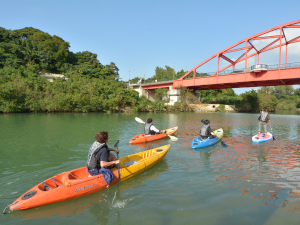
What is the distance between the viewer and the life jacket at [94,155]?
5426 millimetres

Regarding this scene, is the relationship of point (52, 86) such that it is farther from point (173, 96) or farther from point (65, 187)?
point (65, 187)

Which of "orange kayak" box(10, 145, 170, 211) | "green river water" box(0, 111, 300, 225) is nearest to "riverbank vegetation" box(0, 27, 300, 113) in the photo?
"green river water" box(0, 111, 300, 225)

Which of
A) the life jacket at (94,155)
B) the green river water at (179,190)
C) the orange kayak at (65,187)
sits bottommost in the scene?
the green river water at (179,190)

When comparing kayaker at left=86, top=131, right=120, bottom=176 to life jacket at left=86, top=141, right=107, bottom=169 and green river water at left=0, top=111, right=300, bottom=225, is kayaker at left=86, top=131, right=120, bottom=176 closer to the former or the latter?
life jacket at left=86, top=141, right=107, bottom=169

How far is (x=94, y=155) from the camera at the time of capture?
18.2 feet

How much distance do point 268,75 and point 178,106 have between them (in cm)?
2052

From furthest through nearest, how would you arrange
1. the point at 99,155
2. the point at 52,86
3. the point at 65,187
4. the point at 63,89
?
the point at 63,89, the point at 52,86, the point at 99,155, the point at 65,187

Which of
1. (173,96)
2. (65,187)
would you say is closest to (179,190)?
(65,187)

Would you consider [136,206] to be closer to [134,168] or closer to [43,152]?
[134,168]

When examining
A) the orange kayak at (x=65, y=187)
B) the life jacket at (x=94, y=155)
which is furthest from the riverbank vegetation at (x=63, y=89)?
the life jacket at (x=94, y=155)

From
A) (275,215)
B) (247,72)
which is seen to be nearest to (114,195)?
(275,215)

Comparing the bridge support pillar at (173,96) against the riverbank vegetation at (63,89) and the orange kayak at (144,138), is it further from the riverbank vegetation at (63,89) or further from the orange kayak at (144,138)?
the orange kayak at (144,138)

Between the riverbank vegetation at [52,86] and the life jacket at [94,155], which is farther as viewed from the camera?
the riverbank vegetation at [52,86]

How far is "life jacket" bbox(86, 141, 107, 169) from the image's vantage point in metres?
5.43
